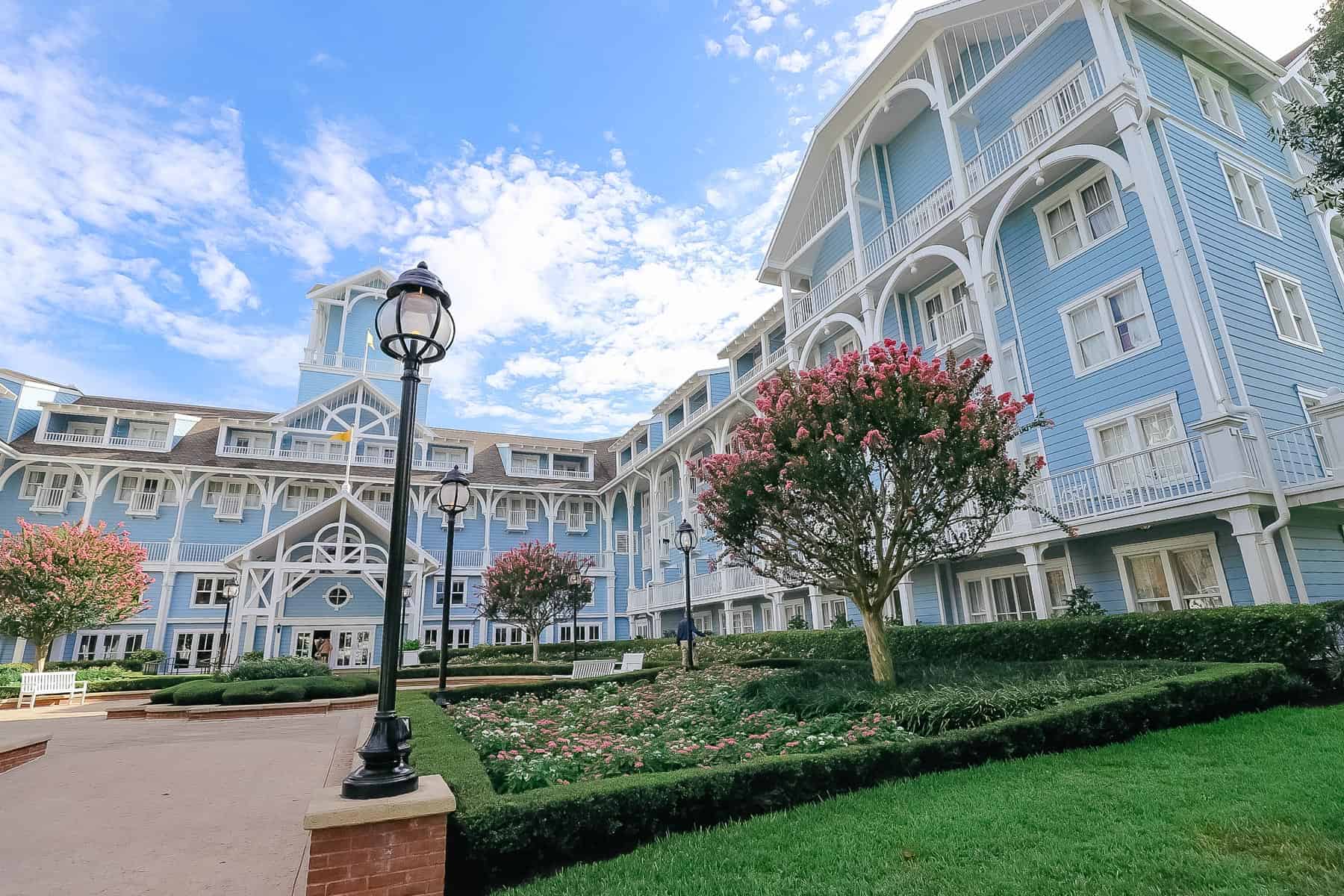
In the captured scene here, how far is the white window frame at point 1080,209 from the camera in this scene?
13.1 m

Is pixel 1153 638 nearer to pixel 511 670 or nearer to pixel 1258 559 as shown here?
pixel 1258 559

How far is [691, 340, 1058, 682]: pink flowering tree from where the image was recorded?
898 cm

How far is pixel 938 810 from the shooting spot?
4555 millimetres

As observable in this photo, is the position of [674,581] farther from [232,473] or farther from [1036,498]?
[232,473]

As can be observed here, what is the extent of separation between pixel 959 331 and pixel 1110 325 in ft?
11.9

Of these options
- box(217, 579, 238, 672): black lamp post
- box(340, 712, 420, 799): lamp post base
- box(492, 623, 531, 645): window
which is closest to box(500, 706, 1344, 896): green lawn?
box(340, 712, 420, 799): lamp post base

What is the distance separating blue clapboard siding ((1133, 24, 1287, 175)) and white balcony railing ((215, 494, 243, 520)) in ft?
110

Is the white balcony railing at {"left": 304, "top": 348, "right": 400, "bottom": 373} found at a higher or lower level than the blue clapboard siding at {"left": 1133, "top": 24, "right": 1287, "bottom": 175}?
higher

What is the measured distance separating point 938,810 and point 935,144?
1745cm

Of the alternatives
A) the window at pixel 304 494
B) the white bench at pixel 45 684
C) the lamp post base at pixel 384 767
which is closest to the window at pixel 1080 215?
the lamp post base at pixel 384 767

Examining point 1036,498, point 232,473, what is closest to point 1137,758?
point 1036,498

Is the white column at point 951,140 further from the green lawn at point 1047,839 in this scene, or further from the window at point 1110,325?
the green lawn at point 1047,839

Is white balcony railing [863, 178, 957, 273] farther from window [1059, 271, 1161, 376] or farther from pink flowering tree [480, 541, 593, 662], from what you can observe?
pink flowering tree [480, 541, 593, 662]

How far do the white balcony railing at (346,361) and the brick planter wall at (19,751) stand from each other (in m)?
27.7
